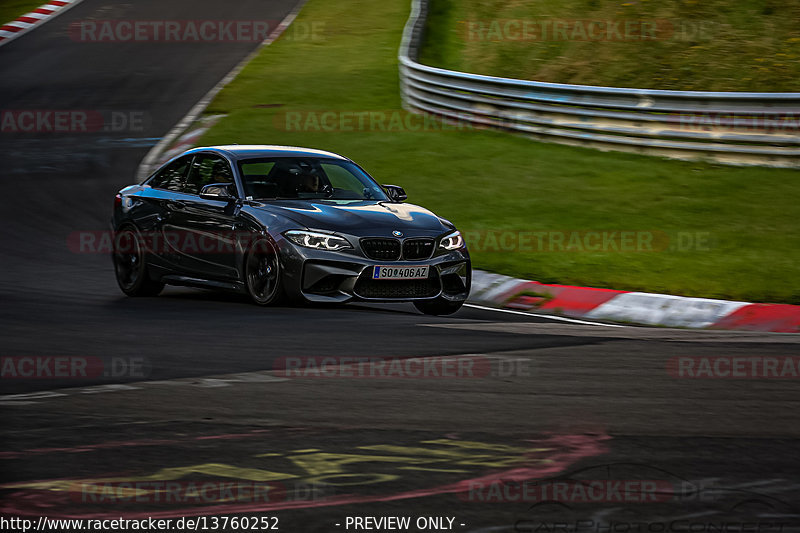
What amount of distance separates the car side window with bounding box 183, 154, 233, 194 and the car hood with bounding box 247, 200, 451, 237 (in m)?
0.76

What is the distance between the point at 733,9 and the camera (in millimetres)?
26000

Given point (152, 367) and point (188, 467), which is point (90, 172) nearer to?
point (152, 367)

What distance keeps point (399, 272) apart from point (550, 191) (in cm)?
660

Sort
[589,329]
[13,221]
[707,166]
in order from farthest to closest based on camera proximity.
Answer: [707,166] < [13,221] < [589,329]

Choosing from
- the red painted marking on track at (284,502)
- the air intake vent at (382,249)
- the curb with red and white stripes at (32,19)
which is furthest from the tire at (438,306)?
the curb with red and white stripes at (32,19)

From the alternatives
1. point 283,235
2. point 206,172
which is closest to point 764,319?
point 283,235

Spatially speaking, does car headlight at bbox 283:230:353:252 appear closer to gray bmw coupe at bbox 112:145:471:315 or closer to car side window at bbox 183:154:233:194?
gray bmw coupe at bbox 112:145:471:315

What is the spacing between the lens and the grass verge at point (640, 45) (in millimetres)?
22531

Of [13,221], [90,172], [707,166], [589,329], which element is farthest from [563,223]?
[90,172]

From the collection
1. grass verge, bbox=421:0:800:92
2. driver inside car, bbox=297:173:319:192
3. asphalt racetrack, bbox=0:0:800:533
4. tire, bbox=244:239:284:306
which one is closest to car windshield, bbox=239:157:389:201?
driver inside car, bbox=297:173:319:192

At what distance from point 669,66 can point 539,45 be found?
16.4 feet

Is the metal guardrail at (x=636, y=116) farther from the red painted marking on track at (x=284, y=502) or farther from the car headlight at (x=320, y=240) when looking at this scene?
the red painted marking on track at (x=284, y=502)

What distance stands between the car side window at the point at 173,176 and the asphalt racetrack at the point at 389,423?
3.85 feet

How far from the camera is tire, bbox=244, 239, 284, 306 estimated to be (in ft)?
33.4
